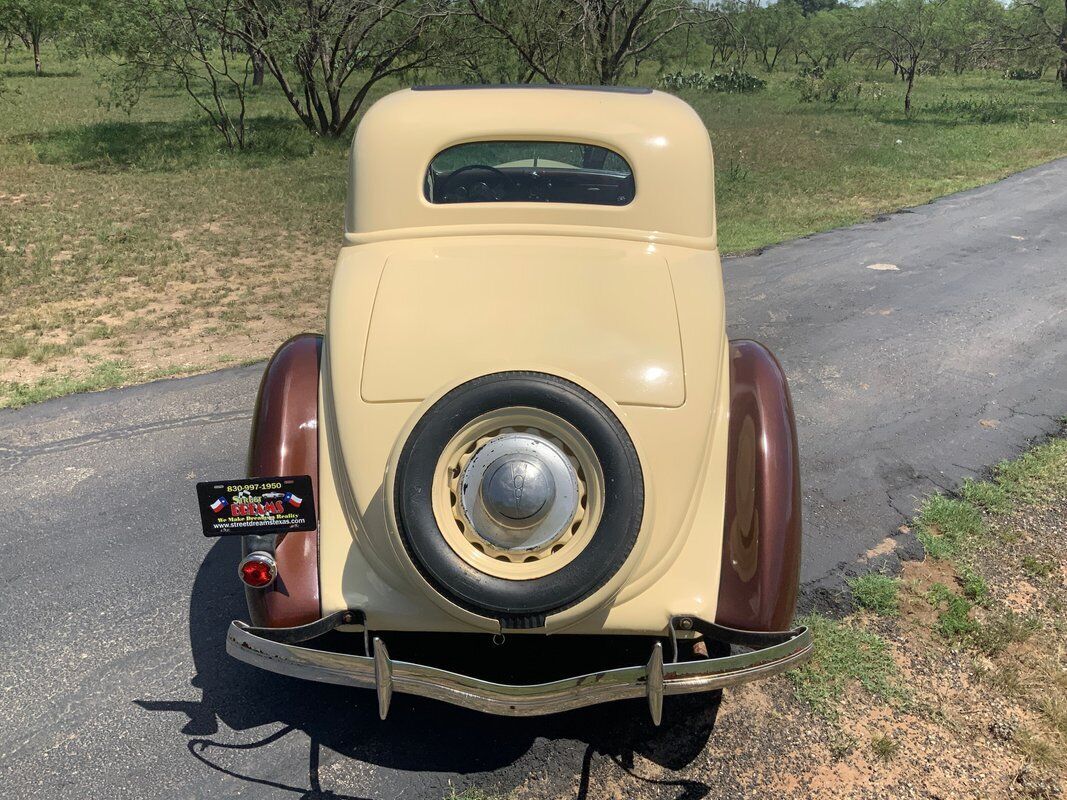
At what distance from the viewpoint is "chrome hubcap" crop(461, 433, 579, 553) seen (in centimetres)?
236

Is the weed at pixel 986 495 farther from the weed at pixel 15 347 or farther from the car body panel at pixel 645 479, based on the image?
the weed at pixel 15 347

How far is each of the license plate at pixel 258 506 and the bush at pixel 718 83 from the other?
31651 mm

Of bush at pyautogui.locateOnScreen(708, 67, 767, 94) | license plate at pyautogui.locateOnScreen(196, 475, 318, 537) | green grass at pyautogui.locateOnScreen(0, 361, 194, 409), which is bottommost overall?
green grass at pyautogui.locateOnScreen(0, 361, 194, 409)

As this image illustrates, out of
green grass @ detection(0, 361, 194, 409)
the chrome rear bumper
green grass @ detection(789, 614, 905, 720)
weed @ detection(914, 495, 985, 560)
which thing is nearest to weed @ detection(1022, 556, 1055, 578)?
weed @ detection(914, 495, 985, 560)

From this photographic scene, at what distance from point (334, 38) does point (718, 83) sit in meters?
21.2

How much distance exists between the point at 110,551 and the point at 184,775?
1506 millimetres

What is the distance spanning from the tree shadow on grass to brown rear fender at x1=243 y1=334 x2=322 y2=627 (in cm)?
1274

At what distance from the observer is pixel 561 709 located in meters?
2.31

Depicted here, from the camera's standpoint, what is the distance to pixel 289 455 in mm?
2822

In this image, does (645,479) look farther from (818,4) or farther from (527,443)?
(818,4)

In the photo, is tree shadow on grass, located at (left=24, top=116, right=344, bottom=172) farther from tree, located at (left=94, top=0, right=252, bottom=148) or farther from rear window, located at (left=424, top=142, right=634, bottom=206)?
rear window, located at (left=424, top=142, right=634, bottom=206)

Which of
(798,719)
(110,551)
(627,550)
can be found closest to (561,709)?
(627,550)

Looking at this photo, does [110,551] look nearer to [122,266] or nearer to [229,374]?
[229,374]

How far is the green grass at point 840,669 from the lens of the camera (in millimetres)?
2990
